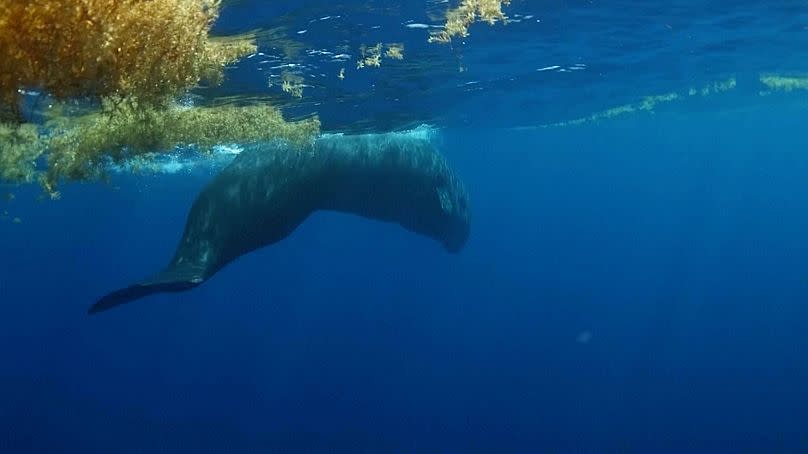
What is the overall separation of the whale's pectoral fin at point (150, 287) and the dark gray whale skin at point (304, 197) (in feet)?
0.05

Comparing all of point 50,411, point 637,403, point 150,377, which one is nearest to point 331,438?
point 637,403

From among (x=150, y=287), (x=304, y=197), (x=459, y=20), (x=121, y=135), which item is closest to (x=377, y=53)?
(x=459, y=20)

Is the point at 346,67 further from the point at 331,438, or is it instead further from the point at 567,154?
the point at 567,154

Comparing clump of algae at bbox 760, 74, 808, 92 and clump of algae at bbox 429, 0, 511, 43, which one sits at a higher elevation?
clump of algae at bbox 429, 0, 511, 43

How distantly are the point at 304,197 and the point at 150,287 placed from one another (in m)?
5.81

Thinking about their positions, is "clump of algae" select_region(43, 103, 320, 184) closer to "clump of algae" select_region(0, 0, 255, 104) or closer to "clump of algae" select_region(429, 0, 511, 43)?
"clump of algae" select_region(0, 0, 255, 104)

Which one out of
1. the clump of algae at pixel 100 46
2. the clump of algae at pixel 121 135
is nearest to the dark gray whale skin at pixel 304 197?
the clump of algae at pixel 121 135

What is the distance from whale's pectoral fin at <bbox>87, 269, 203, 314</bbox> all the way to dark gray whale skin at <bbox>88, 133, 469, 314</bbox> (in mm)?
15

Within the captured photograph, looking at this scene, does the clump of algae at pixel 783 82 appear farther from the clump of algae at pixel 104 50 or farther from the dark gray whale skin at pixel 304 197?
the clump of algae at pixel 104 50

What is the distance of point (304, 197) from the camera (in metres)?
14.3

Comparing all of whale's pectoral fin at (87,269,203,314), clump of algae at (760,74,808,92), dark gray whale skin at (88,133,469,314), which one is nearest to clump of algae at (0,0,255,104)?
whale's pectoral fin at (87,269,203,314)

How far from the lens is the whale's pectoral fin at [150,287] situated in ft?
28.1

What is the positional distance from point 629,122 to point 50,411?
44024 millimetres

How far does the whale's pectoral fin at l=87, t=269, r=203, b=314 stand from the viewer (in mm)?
8570
